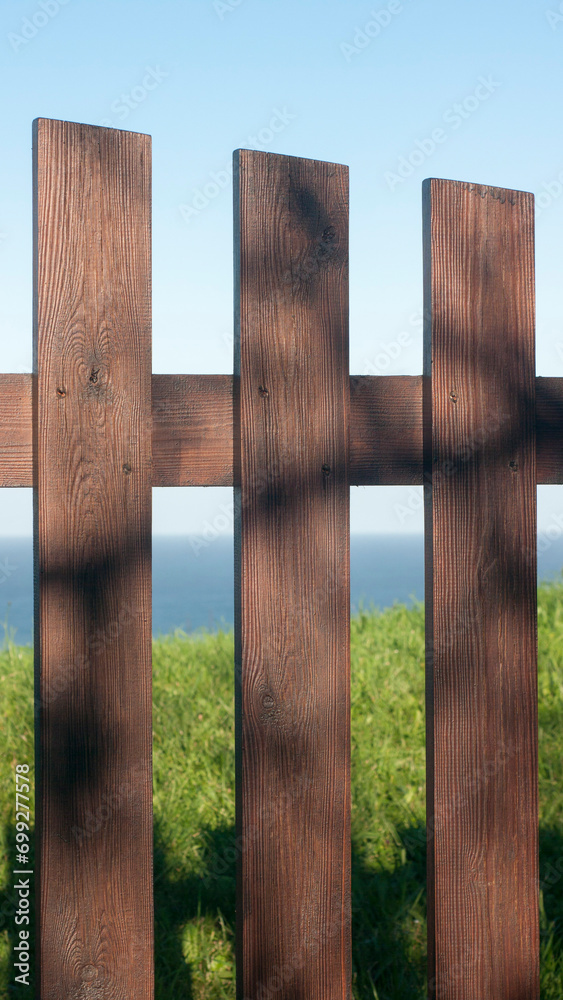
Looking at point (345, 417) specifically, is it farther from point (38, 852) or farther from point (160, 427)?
point (38, 852)

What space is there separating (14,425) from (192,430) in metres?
0.33

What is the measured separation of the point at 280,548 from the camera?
4.77ft

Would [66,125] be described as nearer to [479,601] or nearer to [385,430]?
[385,430]

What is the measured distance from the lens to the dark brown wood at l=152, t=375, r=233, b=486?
1437mm

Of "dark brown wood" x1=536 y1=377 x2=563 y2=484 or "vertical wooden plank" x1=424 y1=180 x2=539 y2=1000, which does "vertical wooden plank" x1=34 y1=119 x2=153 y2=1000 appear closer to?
"vertical wooden plank" x1=424 y1=180 x2=539 y2=1000

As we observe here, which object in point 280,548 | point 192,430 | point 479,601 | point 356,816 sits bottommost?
point 356,816

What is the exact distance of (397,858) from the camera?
8.82 feet

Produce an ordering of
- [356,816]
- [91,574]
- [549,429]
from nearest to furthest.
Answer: [91,574]
[549,429]
[356,816]

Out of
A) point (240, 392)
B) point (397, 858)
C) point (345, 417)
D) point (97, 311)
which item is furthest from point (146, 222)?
point (397, 858)

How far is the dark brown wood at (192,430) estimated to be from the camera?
1.44 meters

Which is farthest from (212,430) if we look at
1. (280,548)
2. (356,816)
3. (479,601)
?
(356,816)

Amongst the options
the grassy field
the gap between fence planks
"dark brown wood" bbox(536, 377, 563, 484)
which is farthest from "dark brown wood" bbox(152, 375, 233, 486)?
the grassy field

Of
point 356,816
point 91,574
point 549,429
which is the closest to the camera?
point 91,574

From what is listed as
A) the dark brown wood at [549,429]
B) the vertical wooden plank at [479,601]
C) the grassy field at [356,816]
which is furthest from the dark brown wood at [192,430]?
the grassy field at [356,816]
